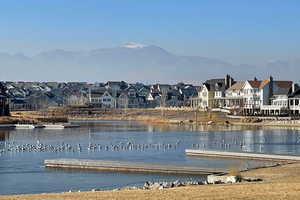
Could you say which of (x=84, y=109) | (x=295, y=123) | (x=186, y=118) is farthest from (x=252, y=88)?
(x=84, y=109)

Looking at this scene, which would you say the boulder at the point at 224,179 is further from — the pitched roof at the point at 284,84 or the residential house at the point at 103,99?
the residential house at the point at 103,99

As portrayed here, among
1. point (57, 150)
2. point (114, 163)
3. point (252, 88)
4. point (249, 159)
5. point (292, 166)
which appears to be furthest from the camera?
point (252, 88)

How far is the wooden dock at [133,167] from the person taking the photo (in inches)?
1513

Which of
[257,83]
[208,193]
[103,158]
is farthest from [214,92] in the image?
[208,193]

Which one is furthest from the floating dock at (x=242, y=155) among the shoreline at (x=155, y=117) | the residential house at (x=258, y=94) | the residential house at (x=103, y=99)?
the residential house at (x=103, y=99)

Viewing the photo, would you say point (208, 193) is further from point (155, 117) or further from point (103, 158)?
point (155, 117)

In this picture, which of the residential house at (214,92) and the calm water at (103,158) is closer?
the calm water at (103,158)

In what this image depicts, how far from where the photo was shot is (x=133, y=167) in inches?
1590

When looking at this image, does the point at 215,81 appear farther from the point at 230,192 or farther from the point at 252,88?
the point at 230,192

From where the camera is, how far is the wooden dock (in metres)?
38.4

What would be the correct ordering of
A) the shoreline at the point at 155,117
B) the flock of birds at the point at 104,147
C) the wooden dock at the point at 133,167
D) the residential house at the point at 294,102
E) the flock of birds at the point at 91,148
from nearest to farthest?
the wooden dock at the point at 133,167
the flock of birds at the point at 91,148
the flock of birds at the point at 104,147
the shoreline at the point at 155,117
the residential house at the point at 294,102

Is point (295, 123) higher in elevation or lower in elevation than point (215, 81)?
lower

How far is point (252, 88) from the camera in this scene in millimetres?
125688

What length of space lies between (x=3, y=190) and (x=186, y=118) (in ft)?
314
